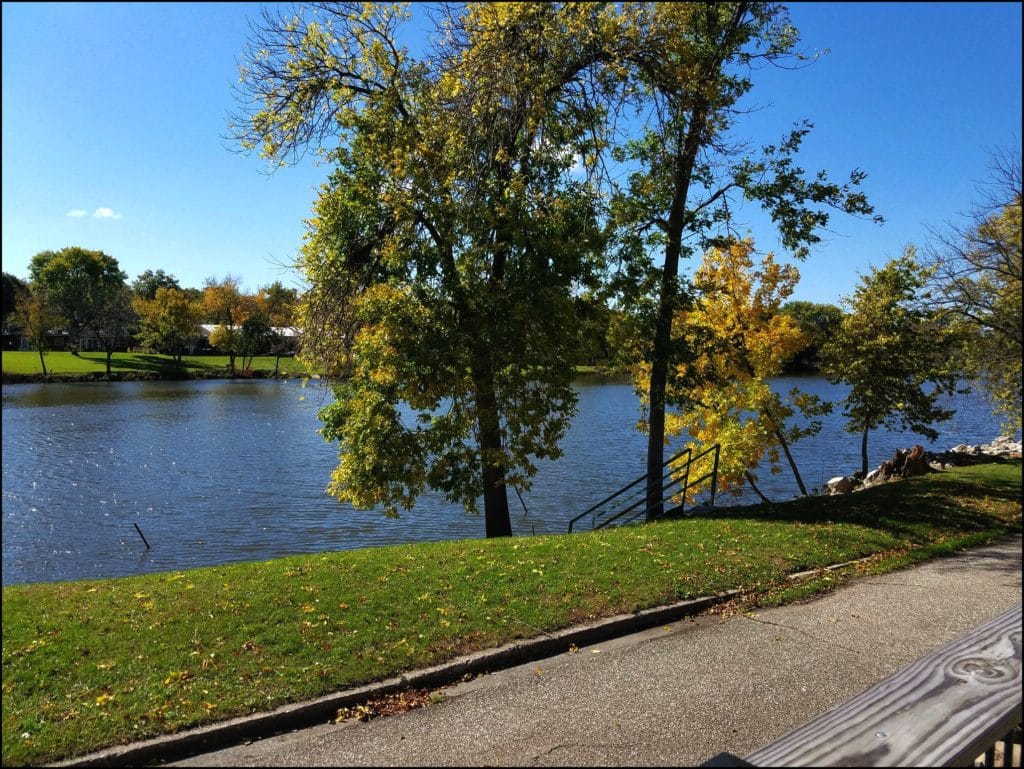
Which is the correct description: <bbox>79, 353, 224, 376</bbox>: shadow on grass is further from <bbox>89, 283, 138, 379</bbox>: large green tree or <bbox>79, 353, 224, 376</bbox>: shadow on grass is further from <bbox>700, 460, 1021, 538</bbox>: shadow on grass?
<bbox>700, 460, 1021, 538</bbox>: shadow on grass

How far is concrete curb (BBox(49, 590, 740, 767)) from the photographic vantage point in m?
4.36

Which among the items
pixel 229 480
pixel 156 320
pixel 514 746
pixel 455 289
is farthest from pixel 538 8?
pixel 156 320

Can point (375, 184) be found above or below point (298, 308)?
above

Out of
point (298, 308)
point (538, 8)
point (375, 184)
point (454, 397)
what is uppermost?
point (538, 8)

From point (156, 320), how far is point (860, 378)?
2660 inches

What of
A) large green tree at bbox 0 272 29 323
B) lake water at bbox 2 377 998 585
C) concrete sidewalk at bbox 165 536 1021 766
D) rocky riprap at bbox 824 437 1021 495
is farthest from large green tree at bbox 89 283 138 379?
concrete sidewalk at bbox 165 536 1021 766

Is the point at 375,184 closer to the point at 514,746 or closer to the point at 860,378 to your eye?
the point at 514,746

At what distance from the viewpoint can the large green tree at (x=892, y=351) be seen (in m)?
19.4

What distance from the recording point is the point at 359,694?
16.8 ft

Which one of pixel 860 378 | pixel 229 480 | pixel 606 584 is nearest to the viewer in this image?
pixel 606 584

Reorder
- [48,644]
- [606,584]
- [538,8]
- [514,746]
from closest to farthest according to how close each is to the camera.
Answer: [514,746]
[48,644]
[606,584]
[538,8]

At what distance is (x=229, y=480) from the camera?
25.1 m

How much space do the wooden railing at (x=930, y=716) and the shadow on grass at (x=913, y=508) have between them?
31.6ft

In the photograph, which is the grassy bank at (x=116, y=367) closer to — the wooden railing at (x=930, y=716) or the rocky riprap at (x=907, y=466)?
the rocky riprap at (x=907, y=466)
